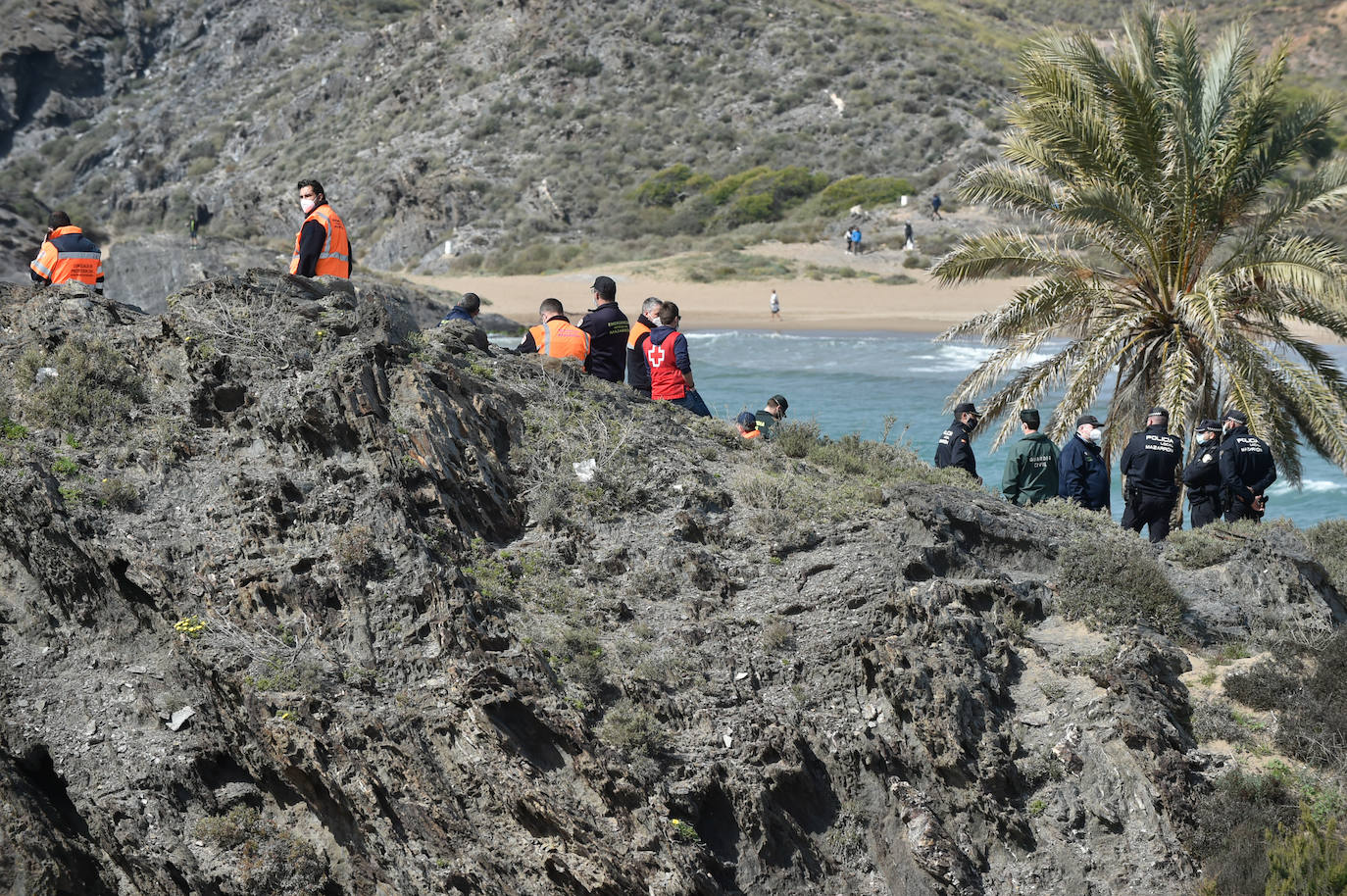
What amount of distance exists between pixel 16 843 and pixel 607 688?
3083 millimetres

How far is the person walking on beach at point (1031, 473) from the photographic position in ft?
34.7

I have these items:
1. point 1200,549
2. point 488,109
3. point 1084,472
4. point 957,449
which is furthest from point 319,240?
point 488,109

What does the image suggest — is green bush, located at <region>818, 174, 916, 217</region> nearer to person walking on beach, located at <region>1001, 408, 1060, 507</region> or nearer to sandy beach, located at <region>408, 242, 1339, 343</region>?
sandy beach, located at <region>408, 242, 1339, 343</region>

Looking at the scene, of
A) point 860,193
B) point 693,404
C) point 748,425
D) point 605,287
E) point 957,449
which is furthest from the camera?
point 860,193

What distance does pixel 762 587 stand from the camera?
8047 mm

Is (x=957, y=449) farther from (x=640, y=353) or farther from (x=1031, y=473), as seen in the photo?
(x=640, y=353)

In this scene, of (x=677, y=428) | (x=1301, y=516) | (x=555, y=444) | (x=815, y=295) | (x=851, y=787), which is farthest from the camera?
(x=815, y=295)

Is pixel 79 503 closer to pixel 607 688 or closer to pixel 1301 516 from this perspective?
pixel 607 688

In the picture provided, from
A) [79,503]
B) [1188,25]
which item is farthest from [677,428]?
[1188,25]

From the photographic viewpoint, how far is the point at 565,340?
1032cm

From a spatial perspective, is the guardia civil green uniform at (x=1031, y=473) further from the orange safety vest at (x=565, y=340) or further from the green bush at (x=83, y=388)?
the green bush at (x=83, y=388)

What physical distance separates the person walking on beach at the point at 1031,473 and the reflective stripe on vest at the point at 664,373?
3.05m

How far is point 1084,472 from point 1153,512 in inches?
26.9

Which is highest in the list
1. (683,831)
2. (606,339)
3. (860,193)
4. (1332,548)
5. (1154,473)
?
(860,193)
